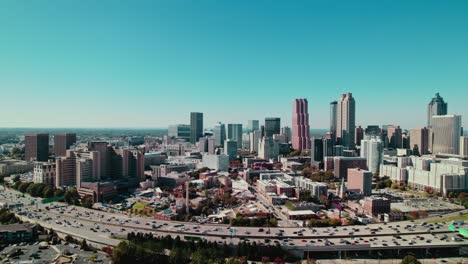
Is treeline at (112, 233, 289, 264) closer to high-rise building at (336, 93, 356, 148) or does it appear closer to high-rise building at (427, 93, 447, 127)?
high-rise building at (336, 93, 356, 148)

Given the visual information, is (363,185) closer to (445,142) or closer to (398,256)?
(398,256)

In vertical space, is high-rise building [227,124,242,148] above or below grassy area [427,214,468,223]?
above

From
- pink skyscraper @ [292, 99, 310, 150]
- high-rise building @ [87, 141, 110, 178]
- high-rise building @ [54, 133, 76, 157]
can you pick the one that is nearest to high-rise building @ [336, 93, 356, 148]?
pink skyscraper @ [292, 99, 310, 150]

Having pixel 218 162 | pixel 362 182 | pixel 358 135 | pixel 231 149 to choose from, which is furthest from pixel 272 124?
pixel 362 182

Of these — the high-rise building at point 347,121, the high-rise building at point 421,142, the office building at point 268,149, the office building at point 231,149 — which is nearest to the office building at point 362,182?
the office building at point 268,149

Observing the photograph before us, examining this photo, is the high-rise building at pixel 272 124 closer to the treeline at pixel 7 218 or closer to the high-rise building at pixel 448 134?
the high-rise building at pixel 448 134

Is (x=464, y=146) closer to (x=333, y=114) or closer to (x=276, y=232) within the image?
(x=333, y=114)
